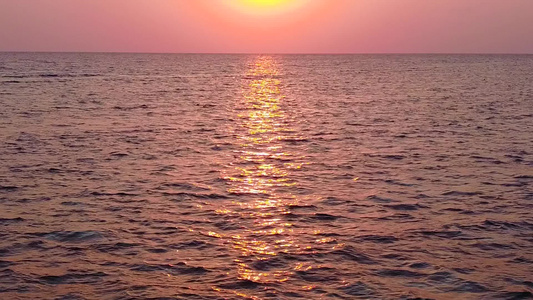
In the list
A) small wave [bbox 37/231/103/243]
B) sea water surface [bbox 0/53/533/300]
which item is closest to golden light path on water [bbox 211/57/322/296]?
sea water surface [bbox 0/53/533/300]

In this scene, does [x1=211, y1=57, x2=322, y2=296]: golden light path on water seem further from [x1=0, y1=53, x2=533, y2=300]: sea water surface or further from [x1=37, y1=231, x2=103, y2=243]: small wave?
[x1=37, y1=231, x2=103, y2=243]: small wave

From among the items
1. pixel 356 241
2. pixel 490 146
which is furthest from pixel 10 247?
pixel 490 146

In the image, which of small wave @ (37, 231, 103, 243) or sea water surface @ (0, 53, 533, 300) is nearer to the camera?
sea water surface @ (0, 53, 533, 300)

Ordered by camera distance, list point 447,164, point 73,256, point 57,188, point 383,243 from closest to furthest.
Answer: point 73,256 → point 383,243 → point 57,188 → point 447,164

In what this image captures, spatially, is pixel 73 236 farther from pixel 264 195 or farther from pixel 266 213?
pixel 264 195

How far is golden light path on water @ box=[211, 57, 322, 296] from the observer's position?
49.4ft

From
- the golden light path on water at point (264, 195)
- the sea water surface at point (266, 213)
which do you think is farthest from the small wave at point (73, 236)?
the golden light path on water at point (264, 195)

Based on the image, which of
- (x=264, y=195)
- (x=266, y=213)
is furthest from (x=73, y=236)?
(x=264, y=195)

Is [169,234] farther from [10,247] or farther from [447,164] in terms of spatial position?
[447,164]

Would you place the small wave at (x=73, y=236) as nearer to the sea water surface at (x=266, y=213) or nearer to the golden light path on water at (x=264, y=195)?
the sea water surface at (x=266, y=213)

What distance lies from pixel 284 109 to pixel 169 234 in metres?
42.9

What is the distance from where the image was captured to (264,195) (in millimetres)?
21859

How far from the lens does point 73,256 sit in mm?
15109

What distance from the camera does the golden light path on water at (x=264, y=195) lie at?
15055mm
